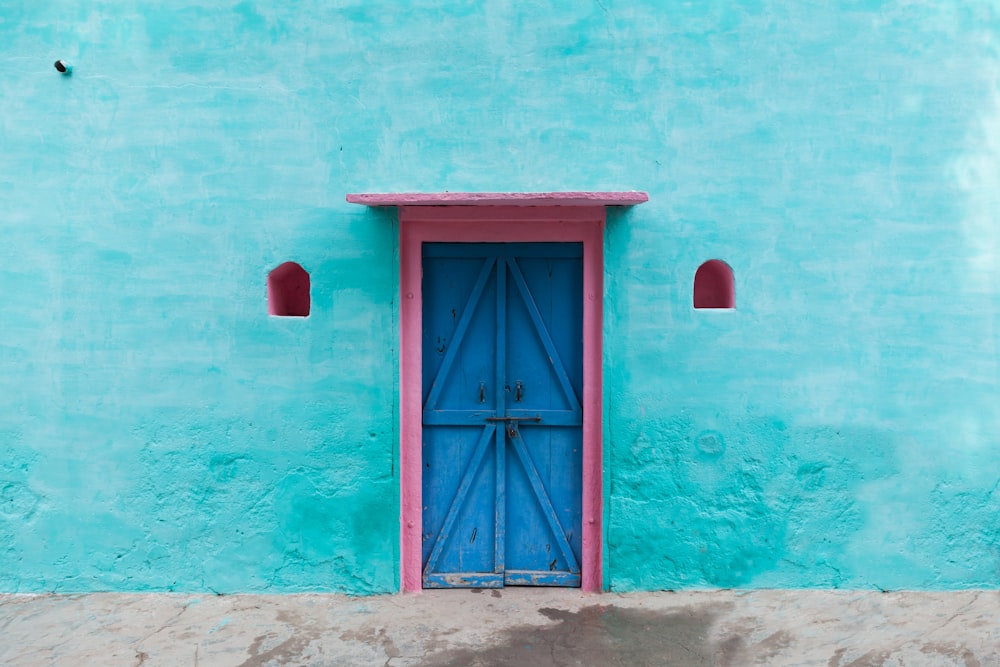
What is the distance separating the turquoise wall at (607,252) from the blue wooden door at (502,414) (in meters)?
0.28

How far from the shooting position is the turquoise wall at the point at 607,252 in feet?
13.9

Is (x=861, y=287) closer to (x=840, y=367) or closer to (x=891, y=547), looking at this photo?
(x=840, y=367)

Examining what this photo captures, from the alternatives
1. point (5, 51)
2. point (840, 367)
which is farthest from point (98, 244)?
point (840, 367)

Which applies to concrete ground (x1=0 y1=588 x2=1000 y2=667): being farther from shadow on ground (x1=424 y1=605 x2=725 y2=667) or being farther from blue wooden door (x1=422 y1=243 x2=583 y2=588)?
blue wooden door (x1=422 y1=243 x2=583 y2=588)

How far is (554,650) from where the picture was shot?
3641 mm

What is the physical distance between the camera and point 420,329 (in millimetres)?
4363

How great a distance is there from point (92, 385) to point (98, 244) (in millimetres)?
849

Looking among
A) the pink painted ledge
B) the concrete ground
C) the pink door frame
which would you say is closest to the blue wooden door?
the pink door frame

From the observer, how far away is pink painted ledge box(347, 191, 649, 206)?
152 inches

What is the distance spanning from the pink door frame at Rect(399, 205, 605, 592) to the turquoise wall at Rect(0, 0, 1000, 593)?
11 cm

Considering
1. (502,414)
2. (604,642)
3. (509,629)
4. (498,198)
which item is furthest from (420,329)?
(604,642)

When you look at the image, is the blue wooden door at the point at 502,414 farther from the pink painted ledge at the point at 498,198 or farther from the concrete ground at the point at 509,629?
the pink painted ledge at the point at 498,198

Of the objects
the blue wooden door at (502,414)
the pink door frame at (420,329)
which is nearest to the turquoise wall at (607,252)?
the pink door frame at (420,329)

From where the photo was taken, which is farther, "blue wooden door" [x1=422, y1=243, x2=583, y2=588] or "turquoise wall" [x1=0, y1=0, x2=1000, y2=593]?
"blue wooden door" [x1=422, y1=243, x2=583, y2=588]
